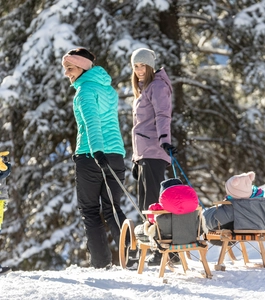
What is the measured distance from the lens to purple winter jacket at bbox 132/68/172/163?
5.05 m

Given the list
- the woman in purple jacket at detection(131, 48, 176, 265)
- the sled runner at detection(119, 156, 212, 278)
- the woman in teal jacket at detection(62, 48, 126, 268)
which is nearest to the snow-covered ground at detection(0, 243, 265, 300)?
the sled runner at detection(119, 156, 212, 278)

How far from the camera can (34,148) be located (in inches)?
406

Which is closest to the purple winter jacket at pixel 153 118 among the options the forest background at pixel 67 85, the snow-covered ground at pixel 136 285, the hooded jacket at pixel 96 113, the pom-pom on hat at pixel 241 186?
the hooded jacket at pixel 96 113

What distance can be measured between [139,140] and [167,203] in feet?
3.63

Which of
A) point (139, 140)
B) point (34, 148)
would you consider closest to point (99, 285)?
point (139, 140)

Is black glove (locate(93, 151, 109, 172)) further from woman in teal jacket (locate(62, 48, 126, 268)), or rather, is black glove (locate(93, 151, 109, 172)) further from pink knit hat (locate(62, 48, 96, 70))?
pink knit hat (locate(62, 48, 96, 70))

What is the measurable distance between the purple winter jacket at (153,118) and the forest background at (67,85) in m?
4.17

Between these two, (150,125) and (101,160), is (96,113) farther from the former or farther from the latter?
(150,125)

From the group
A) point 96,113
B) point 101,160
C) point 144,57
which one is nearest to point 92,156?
point 101,160

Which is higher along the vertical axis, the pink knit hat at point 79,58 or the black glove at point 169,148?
the pink knit hat at point 79,58

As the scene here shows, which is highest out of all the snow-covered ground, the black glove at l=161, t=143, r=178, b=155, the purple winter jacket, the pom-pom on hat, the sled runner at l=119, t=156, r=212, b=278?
the purple winter jacket

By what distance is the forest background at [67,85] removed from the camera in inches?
373

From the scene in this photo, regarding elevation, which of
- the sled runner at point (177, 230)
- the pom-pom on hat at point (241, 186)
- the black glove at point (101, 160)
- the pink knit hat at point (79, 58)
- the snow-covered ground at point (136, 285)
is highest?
the pink knit hat at point (79, 58)

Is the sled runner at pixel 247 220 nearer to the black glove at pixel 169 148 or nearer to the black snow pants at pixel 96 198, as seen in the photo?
the black glove at pixel 169 148
